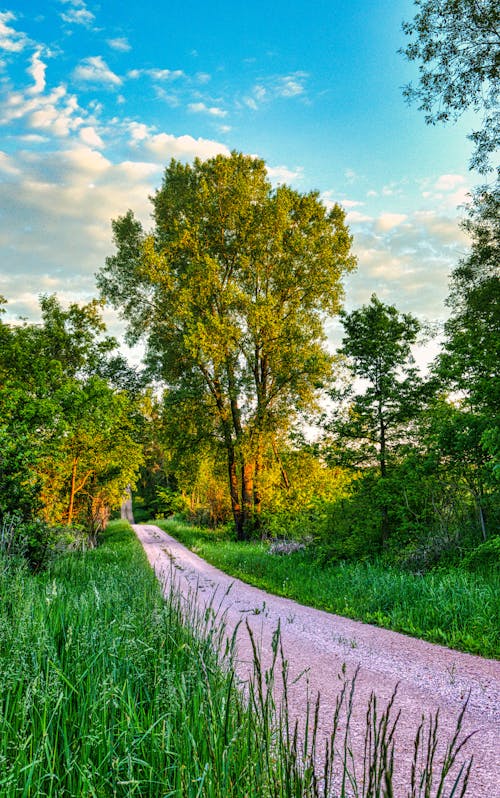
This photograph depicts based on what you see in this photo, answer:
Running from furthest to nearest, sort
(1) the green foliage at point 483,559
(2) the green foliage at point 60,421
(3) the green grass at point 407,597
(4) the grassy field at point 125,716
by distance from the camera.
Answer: (2) the green foliage at point 60,421, (1) the green foliage at point 483,559, (3) the green grass at point 407,597, (4) the grassy field at point 125,716

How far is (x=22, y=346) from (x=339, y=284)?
13602mm

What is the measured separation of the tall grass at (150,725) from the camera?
1926 mm

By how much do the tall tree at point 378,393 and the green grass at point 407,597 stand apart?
2.34 metres

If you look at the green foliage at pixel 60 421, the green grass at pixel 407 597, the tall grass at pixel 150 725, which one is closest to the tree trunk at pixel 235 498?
the green foliage at pixel 60 421

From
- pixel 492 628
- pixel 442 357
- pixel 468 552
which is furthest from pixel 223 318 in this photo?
pixel 492 628

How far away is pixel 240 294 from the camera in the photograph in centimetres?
2083

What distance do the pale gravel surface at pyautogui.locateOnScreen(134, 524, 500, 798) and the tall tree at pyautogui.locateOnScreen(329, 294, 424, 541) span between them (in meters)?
4.60

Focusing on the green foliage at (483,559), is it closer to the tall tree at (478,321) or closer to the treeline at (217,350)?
the tall tree at (478,321)

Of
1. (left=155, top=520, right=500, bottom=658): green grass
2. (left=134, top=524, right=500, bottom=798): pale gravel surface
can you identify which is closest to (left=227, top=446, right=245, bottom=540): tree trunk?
(left=155, top=520, right=500, bottom=658): green grass

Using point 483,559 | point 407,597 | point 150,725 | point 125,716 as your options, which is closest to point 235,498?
point 483,559

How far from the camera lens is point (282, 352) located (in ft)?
69.2

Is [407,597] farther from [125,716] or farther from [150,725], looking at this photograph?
[150,725]

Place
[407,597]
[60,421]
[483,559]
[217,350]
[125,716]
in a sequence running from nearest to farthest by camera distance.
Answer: [125,716] < [407,597] < [483,559] < [60,421] < [217,350]

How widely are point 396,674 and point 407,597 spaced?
3.10 meters
